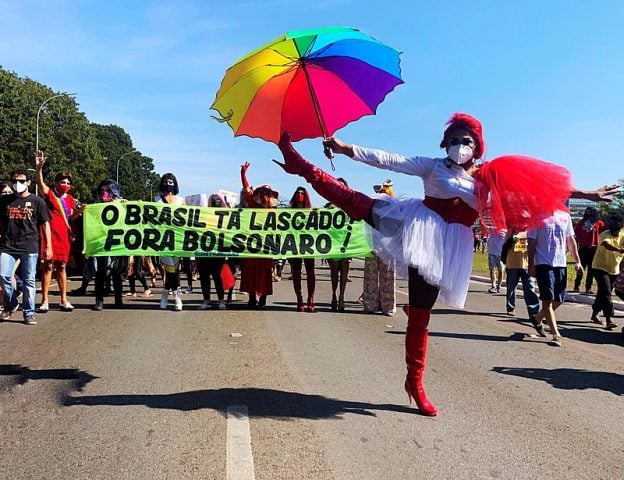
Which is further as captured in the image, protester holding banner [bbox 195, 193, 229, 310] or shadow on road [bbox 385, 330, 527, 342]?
protester holding banner [bbox 195, 193, 229, 310]

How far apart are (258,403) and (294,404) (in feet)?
0.92

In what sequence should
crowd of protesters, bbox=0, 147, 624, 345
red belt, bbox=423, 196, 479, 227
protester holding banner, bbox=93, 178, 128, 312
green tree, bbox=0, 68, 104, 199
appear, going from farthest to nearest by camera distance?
1. green tree, bbox=0, 68, 104, 199
2. protester holding banner, bbox=93, 178, 128, 312
3. crowd of protesters, bbox=0, 147, 624, 345
4. red belt, bbox=423, 196, 479, 227

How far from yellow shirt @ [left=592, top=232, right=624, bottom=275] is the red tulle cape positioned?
5.60 metres

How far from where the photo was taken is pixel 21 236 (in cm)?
768

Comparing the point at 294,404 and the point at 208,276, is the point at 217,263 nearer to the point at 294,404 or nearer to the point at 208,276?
the point at 208,276

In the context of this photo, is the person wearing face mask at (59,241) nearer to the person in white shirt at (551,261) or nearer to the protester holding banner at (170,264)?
the protester holding banner at (170,264)

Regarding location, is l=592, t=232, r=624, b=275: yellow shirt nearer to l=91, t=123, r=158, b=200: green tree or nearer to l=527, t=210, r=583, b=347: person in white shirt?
l=527, t=210, r=583, b=347: person in white shirt

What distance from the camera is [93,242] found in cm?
956

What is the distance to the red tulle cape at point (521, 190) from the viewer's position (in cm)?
403

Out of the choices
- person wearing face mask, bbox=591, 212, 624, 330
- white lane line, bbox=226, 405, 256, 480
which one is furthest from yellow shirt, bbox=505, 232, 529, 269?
white lane line, bbox=226, 405, 256, 480

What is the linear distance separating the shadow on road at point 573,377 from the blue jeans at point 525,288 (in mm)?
2224

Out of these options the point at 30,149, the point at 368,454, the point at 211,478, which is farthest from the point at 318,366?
the point at 30,149

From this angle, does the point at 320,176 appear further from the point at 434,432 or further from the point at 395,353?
the point at 395,353

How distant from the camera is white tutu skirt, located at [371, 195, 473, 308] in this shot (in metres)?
4.16
